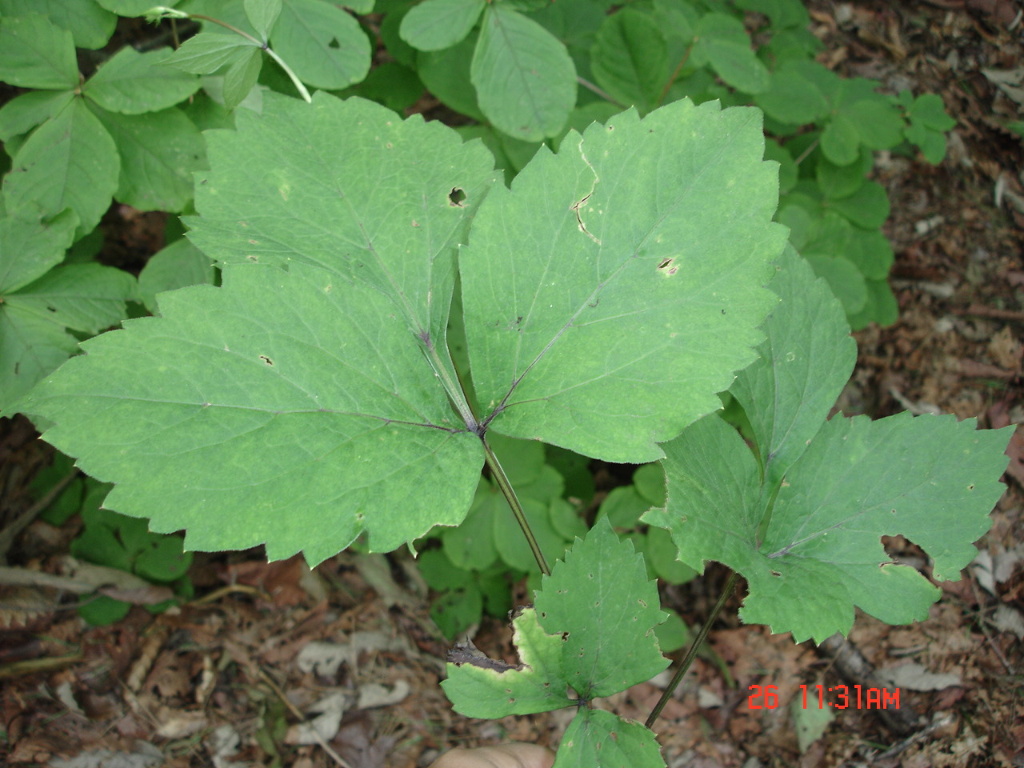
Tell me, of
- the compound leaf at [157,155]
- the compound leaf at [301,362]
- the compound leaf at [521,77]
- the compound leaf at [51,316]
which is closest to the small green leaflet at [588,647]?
the compound leaf at [301,362]

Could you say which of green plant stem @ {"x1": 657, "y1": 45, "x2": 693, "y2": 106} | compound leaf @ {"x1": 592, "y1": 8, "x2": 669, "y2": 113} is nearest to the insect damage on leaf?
compound leaf @ {"x1": 592, "y1": 8, "x2": 669, "y2": 113}

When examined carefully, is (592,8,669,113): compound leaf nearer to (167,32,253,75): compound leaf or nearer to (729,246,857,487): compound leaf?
(729,246,857,487): compound leaf

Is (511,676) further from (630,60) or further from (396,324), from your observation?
(630,60)

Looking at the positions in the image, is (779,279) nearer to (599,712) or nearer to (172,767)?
(599,712)

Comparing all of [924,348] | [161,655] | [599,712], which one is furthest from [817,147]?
[161,655]

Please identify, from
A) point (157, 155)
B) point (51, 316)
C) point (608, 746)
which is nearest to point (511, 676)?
point (608, 746)
